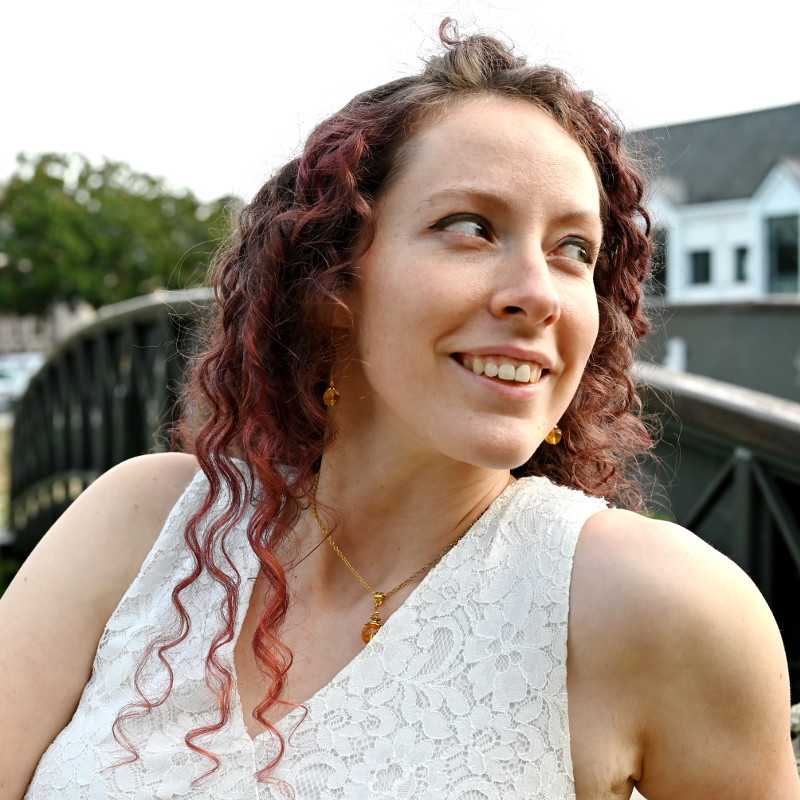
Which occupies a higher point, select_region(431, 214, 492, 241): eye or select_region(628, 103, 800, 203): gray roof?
select_region(431, 214, 492, 241): eye

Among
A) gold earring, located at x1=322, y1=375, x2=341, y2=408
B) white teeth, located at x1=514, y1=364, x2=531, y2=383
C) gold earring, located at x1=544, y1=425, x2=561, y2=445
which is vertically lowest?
gold earring, located at x1=544, y1=425, x2=561, y2=445

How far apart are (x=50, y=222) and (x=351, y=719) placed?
50.4m

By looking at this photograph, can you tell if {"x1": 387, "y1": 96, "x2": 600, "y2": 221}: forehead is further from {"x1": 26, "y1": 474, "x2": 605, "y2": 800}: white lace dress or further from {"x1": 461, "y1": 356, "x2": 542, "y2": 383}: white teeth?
{"x1": 26, "y1": 474, "x2": 605, "y2": 800}: white lace dress

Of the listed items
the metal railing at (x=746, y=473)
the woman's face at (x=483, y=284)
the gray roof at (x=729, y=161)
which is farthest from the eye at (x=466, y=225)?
the gray roof at (x=729, y=161)

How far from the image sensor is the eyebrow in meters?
1.68

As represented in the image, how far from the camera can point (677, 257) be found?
46094mm

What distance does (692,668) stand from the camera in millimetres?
1540

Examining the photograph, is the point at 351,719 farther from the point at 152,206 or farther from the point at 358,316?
the point at 152,206

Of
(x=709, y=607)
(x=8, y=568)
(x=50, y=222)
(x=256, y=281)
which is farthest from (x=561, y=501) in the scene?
(x=50, y=222)

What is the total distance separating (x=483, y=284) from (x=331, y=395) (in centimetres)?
45

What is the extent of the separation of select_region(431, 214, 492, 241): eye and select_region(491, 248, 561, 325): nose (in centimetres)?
7

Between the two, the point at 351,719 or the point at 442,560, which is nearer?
the point at 351,719

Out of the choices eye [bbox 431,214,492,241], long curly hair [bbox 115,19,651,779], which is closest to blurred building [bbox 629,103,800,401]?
long curly hair [bbox 115,19,651,779]

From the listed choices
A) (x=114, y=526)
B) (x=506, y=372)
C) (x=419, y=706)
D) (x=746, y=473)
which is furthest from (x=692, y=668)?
(x=746, y=473)
